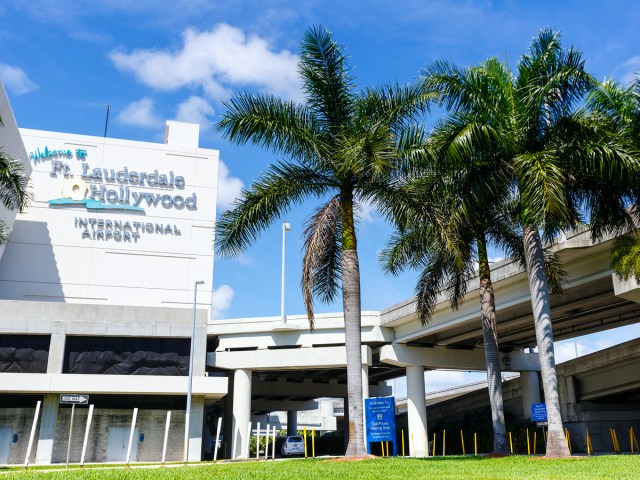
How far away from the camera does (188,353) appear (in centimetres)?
3812

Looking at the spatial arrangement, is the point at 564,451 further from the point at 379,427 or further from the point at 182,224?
the point at 182,224

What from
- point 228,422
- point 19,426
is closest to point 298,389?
point 228,422

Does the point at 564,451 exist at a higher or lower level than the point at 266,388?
lower

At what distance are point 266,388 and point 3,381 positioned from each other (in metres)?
21.1

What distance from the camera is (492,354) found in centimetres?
2347

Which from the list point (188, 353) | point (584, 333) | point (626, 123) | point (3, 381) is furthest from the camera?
point (584, 333)

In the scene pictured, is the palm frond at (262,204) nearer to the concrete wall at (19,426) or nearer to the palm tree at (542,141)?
the palm tree at (542,141)

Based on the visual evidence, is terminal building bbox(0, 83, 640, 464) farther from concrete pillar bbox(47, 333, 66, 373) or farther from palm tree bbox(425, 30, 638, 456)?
palm tree bbox(425, 30, 638, 456)

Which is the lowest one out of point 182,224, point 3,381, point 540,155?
point 3,381

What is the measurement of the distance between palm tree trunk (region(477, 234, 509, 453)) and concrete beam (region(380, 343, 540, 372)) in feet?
54.7

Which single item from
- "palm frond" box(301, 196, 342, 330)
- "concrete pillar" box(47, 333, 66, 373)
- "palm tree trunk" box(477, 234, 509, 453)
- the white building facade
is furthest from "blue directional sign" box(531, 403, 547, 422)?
"concrete pillar" box(47, 333, 66, 373)

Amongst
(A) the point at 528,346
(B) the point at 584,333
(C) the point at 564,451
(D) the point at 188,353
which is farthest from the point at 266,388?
(C) the point at 564,451

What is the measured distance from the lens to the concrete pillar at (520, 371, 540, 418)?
4269 cm

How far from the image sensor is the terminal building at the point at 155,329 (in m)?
35.3
